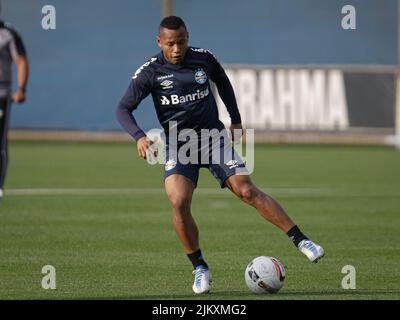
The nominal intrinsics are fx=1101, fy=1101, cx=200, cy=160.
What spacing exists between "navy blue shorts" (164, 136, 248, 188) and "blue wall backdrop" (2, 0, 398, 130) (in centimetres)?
1952

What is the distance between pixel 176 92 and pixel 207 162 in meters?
0.66

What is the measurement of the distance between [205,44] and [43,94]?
4.51 metres

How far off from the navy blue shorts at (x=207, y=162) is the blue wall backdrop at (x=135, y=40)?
64.0 ft

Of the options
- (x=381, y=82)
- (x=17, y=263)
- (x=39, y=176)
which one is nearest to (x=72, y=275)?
(x=17, y=263)

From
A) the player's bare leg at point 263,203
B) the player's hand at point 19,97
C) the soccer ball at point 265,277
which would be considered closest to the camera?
the soccer ball at point 265,277

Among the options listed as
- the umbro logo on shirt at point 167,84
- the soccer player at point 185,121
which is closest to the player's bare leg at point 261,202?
the soccer player at point 185,121

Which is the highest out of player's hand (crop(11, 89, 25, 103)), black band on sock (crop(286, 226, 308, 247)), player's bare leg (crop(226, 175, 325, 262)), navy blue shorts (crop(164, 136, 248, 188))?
player's hand (crop(11, 89, 25, 103))

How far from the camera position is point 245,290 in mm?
9195

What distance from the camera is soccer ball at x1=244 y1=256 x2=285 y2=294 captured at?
8961 millimetres

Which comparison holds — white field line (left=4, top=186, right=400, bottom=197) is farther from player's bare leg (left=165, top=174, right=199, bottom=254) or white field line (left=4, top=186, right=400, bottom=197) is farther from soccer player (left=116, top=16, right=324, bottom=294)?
player's bare leg (left=165, top=174, right=199, bottom=254)

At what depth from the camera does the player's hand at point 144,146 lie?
8.97 meters

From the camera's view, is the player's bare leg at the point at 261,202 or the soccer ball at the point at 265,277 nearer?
the soccer ball at the point at 265,277

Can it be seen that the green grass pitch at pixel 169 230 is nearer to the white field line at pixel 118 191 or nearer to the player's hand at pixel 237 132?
the white field line at pixel 118 191

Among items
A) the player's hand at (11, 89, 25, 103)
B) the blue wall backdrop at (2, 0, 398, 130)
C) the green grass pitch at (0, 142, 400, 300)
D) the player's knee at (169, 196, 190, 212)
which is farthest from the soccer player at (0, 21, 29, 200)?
the blue wall backdrop at (2, 0, 398, 130)
